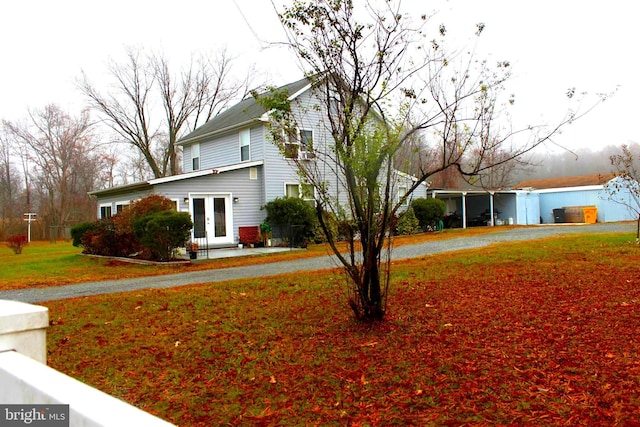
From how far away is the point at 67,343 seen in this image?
Answer: 5.39m

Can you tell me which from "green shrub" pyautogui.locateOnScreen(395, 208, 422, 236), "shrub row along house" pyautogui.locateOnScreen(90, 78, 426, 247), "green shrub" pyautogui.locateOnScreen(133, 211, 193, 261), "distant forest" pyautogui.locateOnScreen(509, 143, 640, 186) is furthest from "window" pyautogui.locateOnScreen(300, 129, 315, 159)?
"distant forest" pyautogui.locateOnScreen(509, 143, 640, 186)

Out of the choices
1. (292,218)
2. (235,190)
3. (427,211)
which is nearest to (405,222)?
(292,218)

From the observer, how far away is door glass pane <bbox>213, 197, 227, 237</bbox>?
17625 mm

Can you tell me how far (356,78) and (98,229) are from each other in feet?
44.8

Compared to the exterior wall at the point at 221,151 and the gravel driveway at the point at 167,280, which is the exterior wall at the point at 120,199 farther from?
the gravel driveway at the point at 167,280

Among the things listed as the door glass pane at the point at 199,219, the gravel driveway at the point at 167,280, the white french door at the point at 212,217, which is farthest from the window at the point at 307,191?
the door glass pane at the point at 199,219

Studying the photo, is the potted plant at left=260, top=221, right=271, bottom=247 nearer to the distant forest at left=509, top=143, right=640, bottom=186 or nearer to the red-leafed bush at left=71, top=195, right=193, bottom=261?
the red-leafed bush at left=71, top=195, right=193, bottom=261

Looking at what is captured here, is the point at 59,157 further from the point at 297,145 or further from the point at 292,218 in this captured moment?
the point at 297,145

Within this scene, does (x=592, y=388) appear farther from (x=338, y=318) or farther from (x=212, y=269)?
(x=212, y=269)

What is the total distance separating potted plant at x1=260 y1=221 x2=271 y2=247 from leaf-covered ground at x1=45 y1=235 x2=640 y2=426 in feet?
34.0

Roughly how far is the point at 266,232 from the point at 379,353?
14105 mm

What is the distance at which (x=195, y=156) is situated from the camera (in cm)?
2334

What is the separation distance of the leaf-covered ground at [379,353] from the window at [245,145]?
12736 mm

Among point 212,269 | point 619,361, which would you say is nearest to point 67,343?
point 619,361
